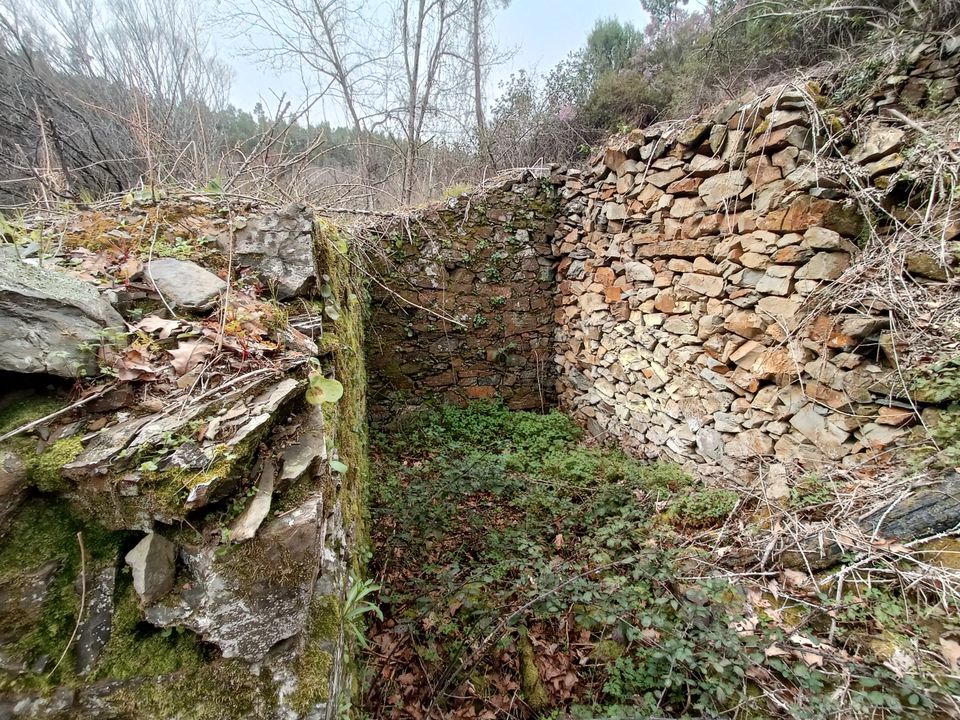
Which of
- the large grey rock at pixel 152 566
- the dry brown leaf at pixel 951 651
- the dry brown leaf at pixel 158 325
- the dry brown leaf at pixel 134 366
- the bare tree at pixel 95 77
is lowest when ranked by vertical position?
the dry brown leaf at pixel 951 651

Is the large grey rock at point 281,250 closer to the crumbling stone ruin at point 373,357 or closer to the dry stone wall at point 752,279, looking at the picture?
the crumbling stone ruin at point 373,357

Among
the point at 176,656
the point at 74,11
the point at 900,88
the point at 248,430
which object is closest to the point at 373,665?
the point at 176,656

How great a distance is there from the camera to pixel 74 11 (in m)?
6.11

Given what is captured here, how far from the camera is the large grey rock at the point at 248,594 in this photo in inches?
37.4

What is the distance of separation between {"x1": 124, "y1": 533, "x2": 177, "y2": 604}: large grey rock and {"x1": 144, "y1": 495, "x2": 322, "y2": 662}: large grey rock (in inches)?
1.2

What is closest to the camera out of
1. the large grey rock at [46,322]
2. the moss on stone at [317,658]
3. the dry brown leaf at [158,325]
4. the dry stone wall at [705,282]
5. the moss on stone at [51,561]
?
the moss on stone at [51,561]

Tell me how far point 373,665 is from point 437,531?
930 mm

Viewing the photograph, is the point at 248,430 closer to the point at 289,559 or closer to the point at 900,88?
the point at 289,559

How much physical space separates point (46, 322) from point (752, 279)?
3427 mm

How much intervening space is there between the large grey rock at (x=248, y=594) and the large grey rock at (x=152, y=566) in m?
0.03

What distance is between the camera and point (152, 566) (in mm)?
960

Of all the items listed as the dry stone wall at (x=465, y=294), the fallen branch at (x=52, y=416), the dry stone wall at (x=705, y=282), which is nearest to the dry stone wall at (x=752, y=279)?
the dry stone wall at (x=705, y=282)

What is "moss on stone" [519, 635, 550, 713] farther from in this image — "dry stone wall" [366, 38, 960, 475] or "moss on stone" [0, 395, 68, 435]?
"moss on stone" [0, 395, 68, 435]

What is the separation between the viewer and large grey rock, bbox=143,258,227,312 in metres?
1.50
